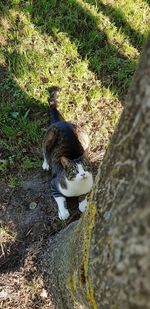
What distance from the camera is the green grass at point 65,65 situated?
4.21m

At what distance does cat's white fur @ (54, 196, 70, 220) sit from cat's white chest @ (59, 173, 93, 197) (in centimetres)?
6

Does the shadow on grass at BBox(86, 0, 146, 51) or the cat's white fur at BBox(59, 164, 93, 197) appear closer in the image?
the cat's white fur at BBox(59, 164, 93, 197)

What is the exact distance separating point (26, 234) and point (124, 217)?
2463mm

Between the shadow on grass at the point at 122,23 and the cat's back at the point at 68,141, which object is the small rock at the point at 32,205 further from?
the shadow on grass at the point at 122,23

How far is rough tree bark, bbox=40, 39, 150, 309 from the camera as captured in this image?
1096mm

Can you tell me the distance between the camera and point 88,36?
16.3 feet

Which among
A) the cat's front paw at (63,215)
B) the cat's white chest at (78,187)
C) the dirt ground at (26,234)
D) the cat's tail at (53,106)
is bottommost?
the dirt ground at (26,234)

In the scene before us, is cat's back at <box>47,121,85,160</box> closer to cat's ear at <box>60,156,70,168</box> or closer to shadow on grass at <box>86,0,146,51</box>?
cat's ear at <box>60,156,70,168</box>

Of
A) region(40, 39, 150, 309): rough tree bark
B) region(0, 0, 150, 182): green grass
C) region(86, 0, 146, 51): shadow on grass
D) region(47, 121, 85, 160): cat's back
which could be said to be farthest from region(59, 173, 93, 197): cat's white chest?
region(86, 0, 146, 51): shadow on grass

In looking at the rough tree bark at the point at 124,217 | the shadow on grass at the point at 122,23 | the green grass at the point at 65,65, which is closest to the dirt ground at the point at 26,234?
the green grass at the point at 65,65

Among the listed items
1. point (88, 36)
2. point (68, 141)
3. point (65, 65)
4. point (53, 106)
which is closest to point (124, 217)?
point (68, 141)

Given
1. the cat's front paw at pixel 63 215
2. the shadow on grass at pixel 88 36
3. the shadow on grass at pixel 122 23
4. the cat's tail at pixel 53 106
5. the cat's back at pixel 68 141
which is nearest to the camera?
the cat's front paw at pixel 63 215

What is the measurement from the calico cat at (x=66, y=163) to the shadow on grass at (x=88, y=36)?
39.1 inches

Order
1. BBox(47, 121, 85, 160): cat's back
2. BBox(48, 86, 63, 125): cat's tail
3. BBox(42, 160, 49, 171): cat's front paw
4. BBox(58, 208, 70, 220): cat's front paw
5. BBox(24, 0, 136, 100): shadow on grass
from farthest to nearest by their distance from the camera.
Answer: BBox(24, 0, 136, 100): shadow on grass → BBox(48, 86, 63, 125): cat's tail → BBox(42, 160, 49, 171): cat's front paw → BBox(47, 121, 85, 160): cat's back → BBox(58, 208, 70, 220): cat's front paw
